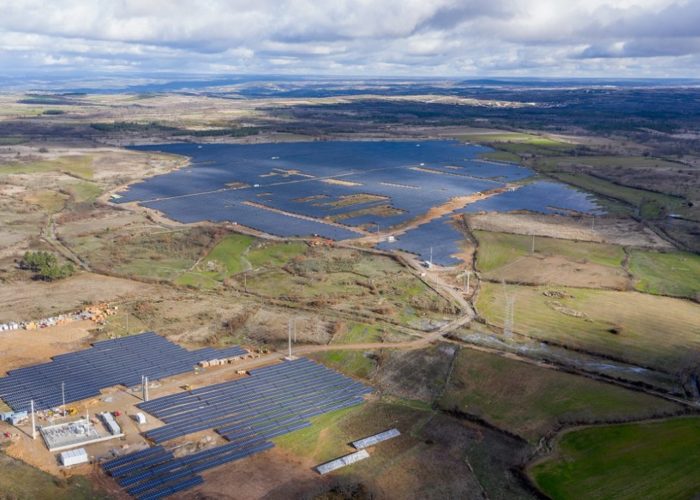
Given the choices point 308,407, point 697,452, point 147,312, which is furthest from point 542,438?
point 147,312

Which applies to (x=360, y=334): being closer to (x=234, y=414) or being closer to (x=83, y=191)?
(x=234, y=414)

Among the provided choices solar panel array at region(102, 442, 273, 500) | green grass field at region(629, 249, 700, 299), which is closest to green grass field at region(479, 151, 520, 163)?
green grass field at region(629, 249, 700, 299)

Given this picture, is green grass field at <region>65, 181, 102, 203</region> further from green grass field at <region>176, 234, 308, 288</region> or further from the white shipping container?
the white shipping container

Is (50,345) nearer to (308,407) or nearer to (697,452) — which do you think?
(308,407)

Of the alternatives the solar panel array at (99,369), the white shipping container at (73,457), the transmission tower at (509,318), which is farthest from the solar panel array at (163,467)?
the transmission tower at (509,318)

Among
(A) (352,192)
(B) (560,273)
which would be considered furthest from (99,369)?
(A) (352,192)
